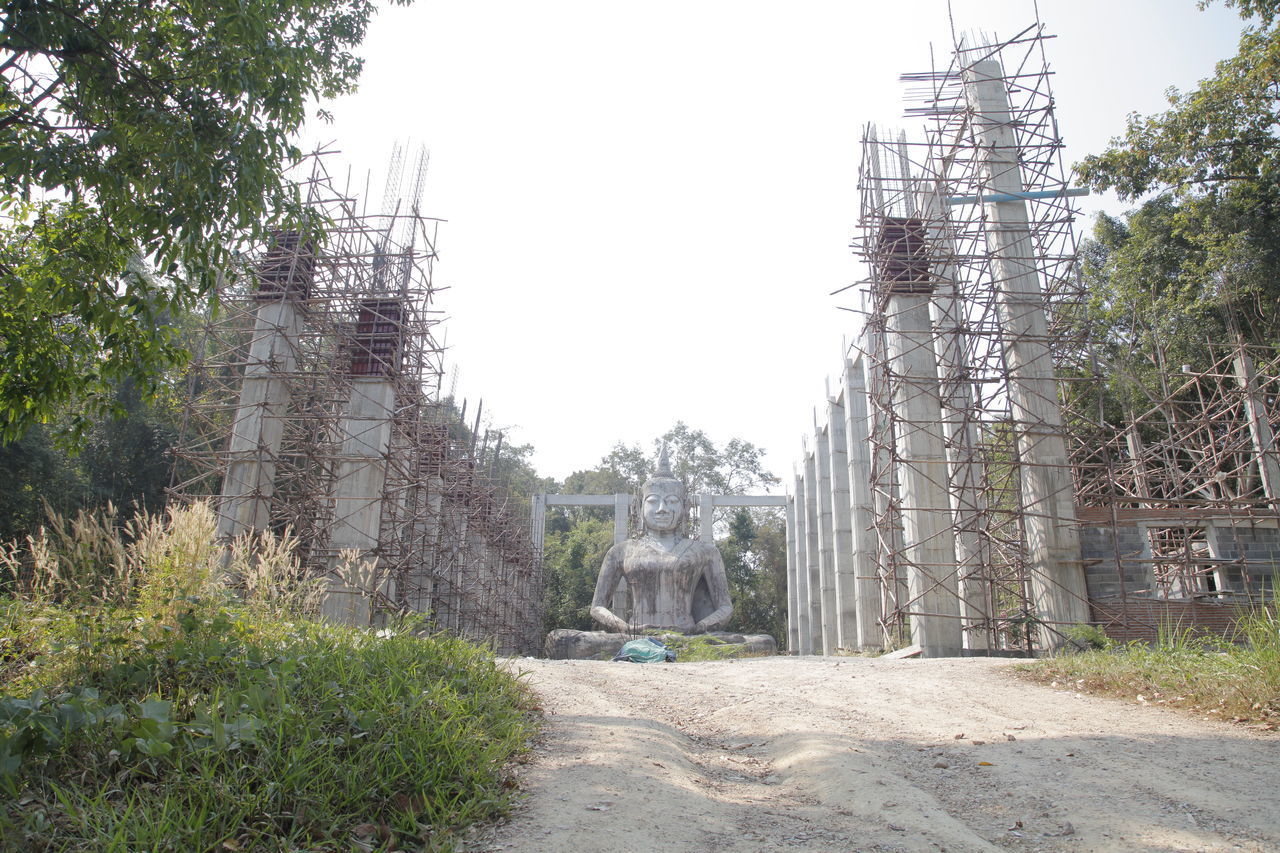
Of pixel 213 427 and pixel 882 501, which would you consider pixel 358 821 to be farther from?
pixel 882 501

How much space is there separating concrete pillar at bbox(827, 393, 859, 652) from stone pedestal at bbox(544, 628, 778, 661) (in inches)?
136

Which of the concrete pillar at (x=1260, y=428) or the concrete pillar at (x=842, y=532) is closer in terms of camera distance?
the concrete pillar at (x=1260, y=428)

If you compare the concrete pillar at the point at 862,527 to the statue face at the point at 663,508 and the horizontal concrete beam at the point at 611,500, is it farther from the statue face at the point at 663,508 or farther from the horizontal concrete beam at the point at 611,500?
the horizontal concrete beam at the point at 611,500

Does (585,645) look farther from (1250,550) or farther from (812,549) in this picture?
(1250,550)

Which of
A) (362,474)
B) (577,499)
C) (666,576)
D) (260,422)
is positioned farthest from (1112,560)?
(577,499)

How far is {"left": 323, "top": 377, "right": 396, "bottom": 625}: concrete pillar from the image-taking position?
1467cm

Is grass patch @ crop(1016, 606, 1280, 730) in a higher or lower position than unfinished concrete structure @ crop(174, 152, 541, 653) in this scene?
lower

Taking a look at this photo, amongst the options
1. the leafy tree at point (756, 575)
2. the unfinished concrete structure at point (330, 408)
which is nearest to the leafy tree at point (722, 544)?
the leafy tree at point (756, 575)

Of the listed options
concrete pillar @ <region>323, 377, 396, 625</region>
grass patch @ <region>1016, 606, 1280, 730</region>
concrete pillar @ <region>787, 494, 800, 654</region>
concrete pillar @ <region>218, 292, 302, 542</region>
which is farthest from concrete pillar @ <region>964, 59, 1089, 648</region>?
concrete pillar @ <region>787, 494, 800, 654</region>

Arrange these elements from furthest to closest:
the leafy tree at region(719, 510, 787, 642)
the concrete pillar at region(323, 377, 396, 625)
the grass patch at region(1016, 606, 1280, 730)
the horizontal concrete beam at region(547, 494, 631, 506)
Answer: the leafy tree at region(719, 510, 787, 642)
the horizontal concrete beam at region(547, 494, 631, 506)
the concrete pillar at region(323, 377, 396, 625)
the grass patch at region(1016, 606, 1280, 730)

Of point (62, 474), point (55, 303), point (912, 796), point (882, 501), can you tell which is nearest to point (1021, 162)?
point (882, 501)

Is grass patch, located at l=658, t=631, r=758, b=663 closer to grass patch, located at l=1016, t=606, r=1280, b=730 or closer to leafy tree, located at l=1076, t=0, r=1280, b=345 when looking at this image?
grass patch, located at l=1016, t=606, r=1280, b=730

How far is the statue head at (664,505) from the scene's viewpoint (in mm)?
21859

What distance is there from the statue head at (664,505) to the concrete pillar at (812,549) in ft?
19.7
